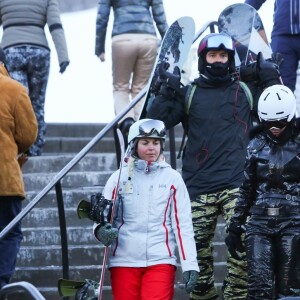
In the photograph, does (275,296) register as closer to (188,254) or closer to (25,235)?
(188,254)

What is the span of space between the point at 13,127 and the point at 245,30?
6.91 feet

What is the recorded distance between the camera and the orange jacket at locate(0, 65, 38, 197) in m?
9.48

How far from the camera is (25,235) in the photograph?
10844mm

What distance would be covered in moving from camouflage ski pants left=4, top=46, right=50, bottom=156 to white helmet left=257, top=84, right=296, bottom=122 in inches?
157

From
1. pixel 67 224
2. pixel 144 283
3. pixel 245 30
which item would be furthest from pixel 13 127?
pixel 245 30

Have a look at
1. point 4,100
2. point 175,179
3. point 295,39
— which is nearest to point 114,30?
point 295,39

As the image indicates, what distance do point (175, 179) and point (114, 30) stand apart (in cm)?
403

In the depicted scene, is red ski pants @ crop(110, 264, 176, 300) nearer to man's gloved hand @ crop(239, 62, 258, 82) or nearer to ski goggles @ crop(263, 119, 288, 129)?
ski goggles @ crop(263, 119, 288, 129)

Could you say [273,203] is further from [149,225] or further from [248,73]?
[248,73]

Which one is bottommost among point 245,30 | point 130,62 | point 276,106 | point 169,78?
point 276,106

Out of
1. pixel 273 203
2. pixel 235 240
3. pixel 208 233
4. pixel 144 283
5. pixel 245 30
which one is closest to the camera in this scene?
pixel 273 203

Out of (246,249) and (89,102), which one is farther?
(89,102)

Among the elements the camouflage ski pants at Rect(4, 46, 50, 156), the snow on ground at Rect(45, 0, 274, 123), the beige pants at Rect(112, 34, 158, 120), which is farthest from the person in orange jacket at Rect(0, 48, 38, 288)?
the snow on ground at Rect(45, 0, 274, 123)

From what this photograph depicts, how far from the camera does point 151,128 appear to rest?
888cm
